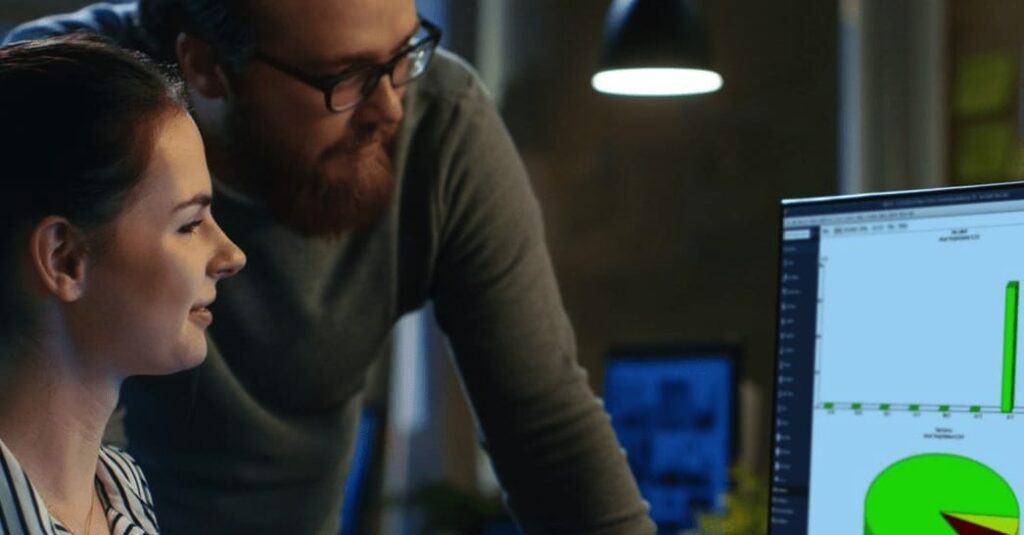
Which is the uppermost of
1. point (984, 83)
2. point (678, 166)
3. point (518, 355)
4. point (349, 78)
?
point (984, 83)

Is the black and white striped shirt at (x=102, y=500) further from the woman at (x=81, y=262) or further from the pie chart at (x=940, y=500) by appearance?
the pie chart at (x=940, y=500)

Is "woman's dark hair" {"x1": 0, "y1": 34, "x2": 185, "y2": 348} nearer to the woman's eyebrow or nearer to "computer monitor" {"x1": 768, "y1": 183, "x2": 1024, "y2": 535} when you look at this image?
the woman's eyebrow

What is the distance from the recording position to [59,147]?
3.23 ft

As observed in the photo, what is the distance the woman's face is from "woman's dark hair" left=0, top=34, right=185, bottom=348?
2 cm

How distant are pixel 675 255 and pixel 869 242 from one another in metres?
3.61

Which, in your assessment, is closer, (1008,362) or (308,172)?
(1008,362)

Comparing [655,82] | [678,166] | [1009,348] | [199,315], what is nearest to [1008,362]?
[1009,348]

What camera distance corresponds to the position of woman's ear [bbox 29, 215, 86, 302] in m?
0.98

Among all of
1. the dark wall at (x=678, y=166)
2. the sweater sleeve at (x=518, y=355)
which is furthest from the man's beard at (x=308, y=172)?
the dark wall at (x=678, y=166)

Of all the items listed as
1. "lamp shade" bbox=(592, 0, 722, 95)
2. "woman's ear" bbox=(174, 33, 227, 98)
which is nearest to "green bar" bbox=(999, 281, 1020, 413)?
"woman's ear" bbox=(174, 33, 227, 98)

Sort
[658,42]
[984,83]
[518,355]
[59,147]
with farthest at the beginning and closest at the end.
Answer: [658,42] → [984,83] → [518,355] → [59,147]

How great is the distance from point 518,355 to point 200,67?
1.41 ft

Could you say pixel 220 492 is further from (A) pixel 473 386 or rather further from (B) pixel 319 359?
(A) pixel 473 386

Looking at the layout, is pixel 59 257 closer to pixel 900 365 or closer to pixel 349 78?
pixel 349 78
